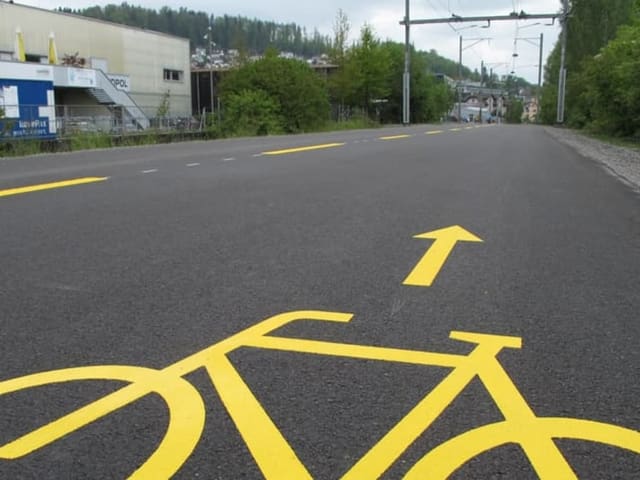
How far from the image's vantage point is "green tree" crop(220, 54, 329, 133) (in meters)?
39.2

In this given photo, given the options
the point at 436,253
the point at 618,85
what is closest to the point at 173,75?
the point at 618,85

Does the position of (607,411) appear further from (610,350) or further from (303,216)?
(303,216)

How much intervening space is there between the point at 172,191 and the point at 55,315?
5774mm

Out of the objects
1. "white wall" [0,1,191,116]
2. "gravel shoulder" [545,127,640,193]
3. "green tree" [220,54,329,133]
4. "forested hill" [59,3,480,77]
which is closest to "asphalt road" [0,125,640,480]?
"gravel shoulder" [545,127,640,193]

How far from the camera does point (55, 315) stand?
14.2ft

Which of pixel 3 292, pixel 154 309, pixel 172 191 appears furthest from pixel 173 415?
pixel 172 191

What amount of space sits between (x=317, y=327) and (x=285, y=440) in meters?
1.41

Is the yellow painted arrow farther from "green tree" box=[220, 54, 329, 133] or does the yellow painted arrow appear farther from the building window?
the building window

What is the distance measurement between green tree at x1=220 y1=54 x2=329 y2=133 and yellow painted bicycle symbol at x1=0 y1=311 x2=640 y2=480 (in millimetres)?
35561

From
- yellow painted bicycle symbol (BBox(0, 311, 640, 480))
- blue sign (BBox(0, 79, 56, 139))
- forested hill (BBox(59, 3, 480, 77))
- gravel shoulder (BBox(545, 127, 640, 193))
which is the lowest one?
yellow painted bicycle symbol (BBox(0, 311, 640, 480))

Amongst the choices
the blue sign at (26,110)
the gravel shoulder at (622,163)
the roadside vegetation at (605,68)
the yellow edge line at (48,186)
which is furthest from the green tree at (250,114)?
the yellow edge line at (48,186)

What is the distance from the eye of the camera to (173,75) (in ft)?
209

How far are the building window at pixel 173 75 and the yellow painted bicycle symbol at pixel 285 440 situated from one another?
6189 cm

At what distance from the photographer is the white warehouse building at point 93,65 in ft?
110
